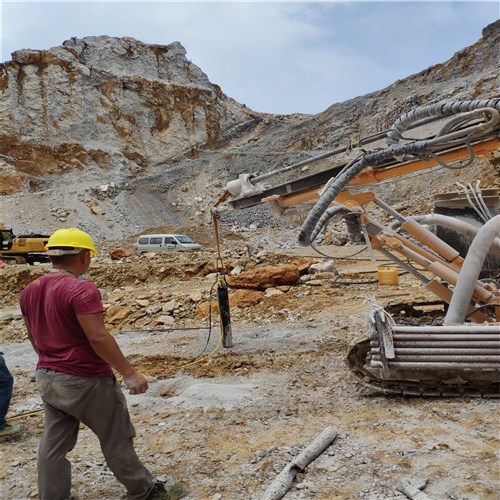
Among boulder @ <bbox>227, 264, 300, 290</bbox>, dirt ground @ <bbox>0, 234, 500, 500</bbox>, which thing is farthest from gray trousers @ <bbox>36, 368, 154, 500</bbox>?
boulder @ <bbox>227, 264, 300, 290</bbox>

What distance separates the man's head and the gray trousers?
615 mm

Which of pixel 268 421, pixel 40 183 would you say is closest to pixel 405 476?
pixel 268 421

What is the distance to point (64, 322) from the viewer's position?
251 centimetres

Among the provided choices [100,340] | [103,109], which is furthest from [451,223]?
[103,109]

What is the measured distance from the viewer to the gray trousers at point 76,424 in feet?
8.25

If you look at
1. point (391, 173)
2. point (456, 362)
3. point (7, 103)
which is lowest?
point (456, 362)

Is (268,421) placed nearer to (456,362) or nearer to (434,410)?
(434,410)

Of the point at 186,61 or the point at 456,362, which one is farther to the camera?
the point at 186,61

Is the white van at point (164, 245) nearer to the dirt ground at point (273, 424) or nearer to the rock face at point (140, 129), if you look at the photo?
the rock face at point (140, 129)

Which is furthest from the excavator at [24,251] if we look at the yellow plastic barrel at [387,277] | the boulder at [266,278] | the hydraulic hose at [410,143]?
the hydraulic hose at [410,143]

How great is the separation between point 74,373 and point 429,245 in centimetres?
362

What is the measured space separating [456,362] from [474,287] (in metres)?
0.81

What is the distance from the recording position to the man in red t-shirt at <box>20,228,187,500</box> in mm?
2473

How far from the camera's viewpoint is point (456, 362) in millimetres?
3488
